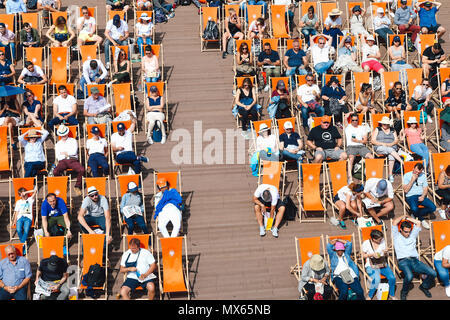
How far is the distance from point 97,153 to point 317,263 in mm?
4751

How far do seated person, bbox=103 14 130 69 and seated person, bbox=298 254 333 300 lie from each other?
7835 millimetres

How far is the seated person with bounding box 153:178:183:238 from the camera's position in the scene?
596 inches

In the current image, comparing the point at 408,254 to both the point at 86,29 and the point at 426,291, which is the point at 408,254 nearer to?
the point at 426,291

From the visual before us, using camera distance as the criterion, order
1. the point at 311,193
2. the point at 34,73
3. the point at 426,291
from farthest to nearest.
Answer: the point at 34,73
the point at 311,193
the point at 426,291

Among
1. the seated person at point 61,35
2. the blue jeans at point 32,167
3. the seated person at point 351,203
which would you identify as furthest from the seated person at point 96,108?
the seated person at point 351,203

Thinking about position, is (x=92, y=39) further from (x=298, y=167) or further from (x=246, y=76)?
(x=298, y=167)

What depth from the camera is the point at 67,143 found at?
54.3 ft

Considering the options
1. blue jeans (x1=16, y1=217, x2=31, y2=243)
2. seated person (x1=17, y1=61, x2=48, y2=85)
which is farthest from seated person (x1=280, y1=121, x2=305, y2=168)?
seated person (x1=17, y1=61, x2=48, y2=85)

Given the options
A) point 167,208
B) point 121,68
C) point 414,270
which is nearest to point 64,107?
point 121,68

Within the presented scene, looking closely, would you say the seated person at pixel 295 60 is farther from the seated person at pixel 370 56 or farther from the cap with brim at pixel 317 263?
the cap with brim at pixel 317 263

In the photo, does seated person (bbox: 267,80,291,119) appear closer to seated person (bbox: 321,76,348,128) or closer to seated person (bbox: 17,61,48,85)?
seated person (bbox: 321,76,348,128)

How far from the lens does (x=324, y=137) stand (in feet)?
55.5
